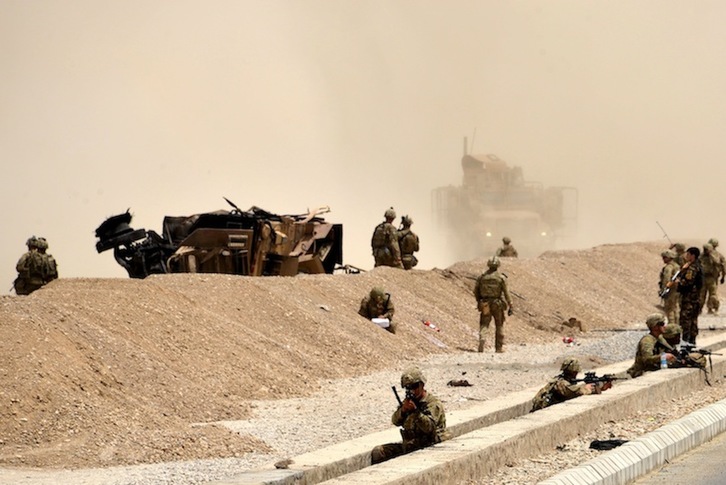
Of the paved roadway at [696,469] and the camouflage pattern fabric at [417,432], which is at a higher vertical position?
the camouflage pattern fabric at [417,432]

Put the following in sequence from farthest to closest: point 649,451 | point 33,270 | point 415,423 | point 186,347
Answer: point 33,270 < point 186,347 < point 649,451 < point 415,423

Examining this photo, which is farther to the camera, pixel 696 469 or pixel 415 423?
pixel 696 469

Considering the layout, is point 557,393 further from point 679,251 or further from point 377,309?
point 679,251

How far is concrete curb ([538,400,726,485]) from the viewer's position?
855 centimetres

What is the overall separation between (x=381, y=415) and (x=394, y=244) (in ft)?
43.5

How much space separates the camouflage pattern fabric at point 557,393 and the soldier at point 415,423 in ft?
8.44

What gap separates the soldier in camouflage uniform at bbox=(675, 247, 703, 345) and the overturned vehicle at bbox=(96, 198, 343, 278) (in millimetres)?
8908

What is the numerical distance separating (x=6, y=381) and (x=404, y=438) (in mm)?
4023

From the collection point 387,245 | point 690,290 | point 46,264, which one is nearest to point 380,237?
point 387,245

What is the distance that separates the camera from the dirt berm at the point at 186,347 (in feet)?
37.2

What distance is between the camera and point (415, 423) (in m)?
9.31

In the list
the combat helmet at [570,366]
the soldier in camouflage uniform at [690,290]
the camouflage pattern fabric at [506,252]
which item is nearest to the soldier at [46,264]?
the soldier in camouflage uniform at [690,290]

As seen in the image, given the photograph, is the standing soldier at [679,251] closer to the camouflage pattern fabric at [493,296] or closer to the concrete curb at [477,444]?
the camouflage pattern fabric at [493,296]

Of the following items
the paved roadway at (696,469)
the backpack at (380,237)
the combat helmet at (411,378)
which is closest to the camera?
the combat helmet at (411,378)
